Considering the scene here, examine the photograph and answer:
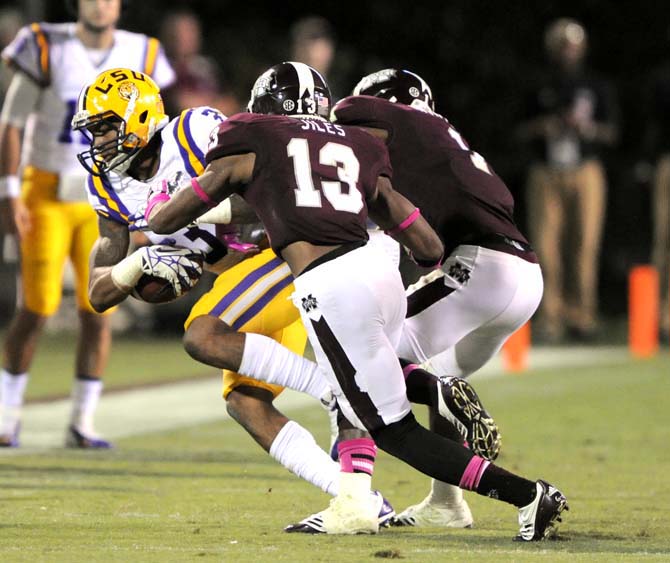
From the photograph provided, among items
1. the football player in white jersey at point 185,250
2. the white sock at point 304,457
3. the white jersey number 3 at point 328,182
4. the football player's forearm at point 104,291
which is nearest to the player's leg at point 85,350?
the football player in white jersey at point 185,250

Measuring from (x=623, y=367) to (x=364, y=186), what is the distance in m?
6.56

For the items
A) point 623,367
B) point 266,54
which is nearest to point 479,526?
point 623,367

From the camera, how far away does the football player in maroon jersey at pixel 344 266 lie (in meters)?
4.80

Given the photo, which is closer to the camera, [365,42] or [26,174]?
[26,174]

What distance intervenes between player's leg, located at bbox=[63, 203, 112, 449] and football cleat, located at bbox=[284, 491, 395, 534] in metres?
2.43

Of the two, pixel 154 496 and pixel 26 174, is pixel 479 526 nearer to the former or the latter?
pixel 154 496

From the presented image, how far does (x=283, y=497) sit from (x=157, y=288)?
3.65 feet

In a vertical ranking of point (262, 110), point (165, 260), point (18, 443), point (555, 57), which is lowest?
point (18, 443)

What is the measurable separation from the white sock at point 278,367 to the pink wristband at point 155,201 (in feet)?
1.67

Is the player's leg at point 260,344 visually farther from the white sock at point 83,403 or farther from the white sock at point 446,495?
the white sock at point 83,403

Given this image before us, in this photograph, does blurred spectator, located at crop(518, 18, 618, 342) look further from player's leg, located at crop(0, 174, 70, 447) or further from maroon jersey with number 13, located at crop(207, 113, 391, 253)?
maroon jersey with number 13, located at crop(207, 113, 391, 253)

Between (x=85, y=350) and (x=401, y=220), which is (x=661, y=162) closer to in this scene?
(x=85, y=350)

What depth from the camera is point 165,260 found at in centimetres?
511

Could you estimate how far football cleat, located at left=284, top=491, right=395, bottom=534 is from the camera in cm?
497
